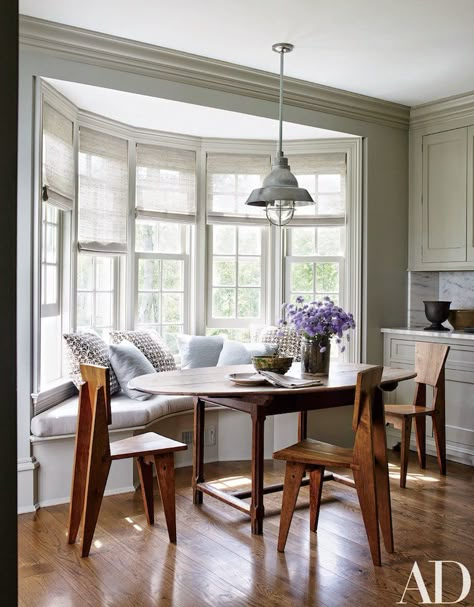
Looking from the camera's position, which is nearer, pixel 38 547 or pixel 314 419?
pixel 38 547

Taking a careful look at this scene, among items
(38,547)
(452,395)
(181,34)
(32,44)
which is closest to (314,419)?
(452,395)

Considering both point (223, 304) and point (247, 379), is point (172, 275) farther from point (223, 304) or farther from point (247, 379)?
point (247, 379)

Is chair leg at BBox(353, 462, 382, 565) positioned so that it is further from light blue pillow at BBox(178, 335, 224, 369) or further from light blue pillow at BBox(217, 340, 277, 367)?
light blue pillow at BBox(178, 335, 224, 369)

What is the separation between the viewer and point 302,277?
538 centimetres

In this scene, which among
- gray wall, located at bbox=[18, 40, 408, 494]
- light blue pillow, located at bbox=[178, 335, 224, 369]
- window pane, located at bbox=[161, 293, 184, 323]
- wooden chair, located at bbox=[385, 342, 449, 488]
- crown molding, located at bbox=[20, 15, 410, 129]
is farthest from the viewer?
window pane, located at bbox=[161, 293, 184, 323]

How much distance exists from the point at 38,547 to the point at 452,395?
3121 millimetres

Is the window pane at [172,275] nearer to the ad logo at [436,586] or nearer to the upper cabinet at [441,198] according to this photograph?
the upper cabinet at [441,198]

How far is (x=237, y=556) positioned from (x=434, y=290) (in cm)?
335

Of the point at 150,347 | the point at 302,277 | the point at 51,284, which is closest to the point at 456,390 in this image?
the point at 302,277

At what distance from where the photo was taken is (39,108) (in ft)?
12.0

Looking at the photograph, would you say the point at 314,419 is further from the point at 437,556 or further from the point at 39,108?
the point at 39,108

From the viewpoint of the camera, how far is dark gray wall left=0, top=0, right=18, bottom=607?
3.04ft

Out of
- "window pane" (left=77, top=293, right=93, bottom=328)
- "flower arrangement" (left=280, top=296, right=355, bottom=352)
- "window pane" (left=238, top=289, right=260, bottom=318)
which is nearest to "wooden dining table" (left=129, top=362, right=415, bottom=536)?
"flower arrangement" (left=280, top=296, right=355, bottom=352)

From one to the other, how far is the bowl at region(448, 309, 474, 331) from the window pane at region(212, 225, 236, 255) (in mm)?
1864
